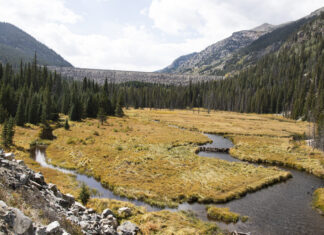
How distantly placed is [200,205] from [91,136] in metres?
37.0

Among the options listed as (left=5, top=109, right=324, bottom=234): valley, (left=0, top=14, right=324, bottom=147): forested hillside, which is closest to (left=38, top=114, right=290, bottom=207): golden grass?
(left=5, top=109, right=324, bottom=234): valley

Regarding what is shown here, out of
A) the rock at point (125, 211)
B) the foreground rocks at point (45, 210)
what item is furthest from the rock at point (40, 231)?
the rock at point (125, 211)

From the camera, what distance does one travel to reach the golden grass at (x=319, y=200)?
78.8 feet

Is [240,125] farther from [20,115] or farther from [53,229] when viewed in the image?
[53,229]

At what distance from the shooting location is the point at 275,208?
23.8m

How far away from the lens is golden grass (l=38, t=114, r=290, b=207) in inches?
1019

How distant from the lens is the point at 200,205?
78.5 feet

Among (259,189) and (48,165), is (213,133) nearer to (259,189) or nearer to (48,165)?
(259,189)

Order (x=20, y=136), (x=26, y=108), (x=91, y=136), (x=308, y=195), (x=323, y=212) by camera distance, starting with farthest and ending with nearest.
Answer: (x=26, y=108), (x=91, y=136), (x=20, y=136), (x=308, y=195), (x=323, y=212)

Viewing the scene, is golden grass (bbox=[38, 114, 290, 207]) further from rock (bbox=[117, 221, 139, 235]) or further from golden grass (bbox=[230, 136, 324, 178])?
rock (bbox=[117, 221, 139, 235])

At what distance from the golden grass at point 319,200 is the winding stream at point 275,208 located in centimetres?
57

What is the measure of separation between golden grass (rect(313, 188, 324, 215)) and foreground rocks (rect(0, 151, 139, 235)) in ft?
64.3

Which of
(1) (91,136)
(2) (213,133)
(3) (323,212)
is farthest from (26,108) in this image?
(3) (323,212)

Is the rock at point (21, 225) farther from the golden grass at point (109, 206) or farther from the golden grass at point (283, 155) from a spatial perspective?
the golden grass at point (283, 155)
